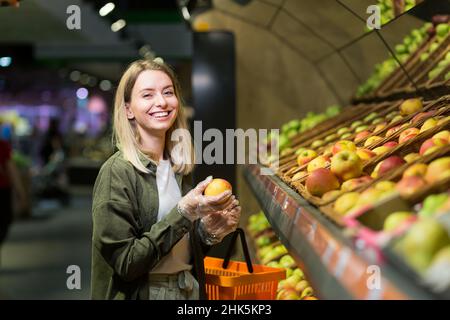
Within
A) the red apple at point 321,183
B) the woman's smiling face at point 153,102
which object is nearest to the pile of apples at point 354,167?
the red apple at point 321,183

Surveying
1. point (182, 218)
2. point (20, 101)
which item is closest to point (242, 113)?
point (182, 218)

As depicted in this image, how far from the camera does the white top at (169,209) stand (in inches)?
108

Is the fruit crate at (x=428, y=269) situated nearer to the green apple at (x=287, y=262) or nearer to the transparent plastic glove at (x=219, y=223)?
the transparent plastic glove at (x=219, y=223)

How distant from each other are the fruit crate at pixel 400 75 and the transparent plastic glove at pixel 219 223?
7.25ft

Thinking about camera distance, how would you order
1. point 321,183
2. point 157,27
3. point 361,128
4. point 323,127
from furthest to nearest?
1. point 157,27
2. point 323,127
3. point 361,128
4. point 321,183

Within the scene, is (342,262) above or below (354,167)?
below

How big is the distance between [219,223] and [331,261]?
1.01 meters

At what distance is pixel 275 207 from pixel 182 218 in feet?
1.91

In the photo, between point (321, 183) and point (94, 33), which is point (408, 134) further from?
point (94, 33)

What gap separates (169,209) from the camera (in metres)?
2.76

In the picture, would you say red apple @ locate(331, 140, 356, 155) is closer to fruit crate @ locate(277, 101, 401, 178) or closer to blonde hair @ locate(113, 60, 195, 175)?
fruit crate @ locate(277, 101, 401, 178)

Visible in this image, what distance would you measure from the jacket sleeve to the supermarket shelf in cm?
42

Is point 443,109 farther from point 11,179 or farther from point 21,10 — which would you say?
point 21,10

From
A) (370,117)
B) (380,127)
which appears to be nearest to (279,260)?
(370,117)
